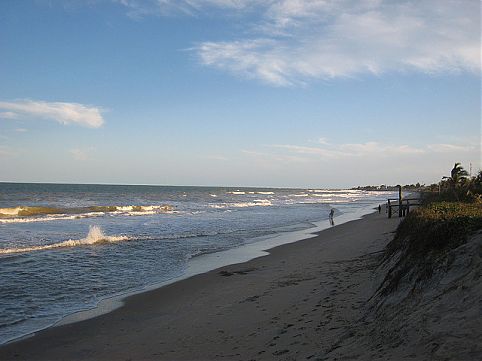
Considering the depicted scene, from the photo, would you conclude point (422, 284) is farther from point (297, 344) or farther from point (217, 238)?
point (217, 238)

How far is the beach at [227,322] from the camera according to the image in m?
6.35

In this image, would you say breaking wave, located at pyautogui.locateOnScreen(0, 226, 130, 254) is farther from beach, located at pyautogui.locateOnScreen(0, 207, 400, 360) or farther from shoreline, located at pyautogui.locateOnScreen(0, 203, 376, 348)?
beach, located at pyautogui.locateOnScreen(0, 207, 400, 360)

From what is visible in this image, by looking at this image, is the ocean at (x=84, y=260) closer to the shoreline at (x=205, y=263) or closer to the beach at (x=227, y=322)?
the shoreline at (x=205, y=263)

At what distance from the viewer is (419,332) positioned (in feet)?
15.6

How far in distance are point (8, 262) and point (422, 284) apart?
44.8 ft

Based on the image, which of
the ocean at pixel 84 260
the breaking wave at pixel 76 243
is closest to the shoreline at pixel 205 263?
the ocean at pixel 84 260

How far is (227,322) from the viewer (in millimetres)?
7859

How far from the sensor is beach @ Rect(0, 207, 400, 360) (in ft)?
20.8

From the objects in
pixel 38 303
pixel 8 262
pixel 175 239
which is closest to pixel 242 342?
pixel 38 303

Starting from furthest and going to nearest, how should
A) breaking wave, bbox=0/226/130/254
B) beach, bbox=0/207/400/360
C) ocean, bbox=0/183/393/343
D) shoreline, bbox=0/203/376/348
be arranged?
1. breaking wave, bbox=0/226/130/254
2. ocean, bbox=0/183/393/343
3. shoreline, bbox=0/203/376/348
4. beach, bbox=0/207/400/360

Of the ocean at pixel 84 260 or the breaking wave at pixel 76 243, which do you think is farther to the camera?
the breaking wave at pixel 76 243

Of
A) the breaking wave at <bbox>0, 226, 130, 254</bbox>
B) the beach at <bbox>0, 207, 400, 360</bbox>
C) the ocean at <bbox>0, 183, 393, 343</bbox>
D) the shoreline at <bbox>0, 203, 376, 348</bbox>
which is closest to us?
the beach at <bbox>0, 207, 400, 360</bbox>

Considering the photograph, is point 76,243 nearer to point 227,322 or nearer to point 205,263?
point 205,263

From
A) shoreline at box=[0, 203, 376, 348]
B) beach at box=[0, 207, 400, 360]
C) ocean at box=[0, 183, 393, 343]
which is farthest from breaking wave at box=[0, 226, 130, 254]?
beach at box=[0, 207, 400, 360]
